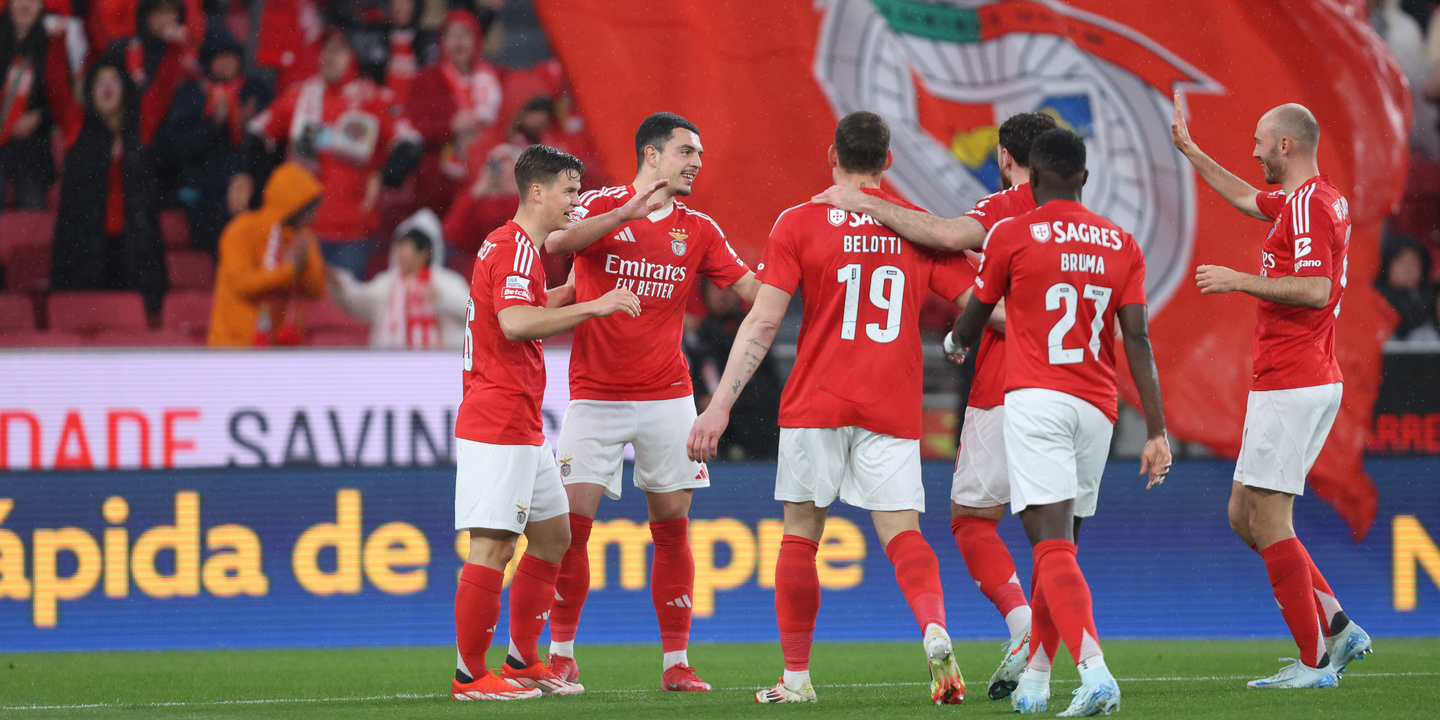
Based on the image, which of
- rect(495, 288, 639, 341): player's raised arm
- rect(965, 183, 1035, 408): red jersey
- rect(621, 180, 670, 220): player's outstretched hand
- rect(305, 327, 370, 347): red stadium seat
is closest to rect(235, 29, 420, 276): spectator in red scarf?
rect(305, 327, 370, 347): red stadium seat

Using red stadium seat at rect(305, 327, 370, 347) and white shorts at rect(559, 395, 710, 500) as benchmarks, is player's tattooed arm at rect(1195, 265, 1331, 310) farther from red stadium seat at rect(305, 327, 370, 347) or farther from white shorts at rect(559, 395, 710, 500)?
red stadium seat at rect(305, 327, 370, 347)

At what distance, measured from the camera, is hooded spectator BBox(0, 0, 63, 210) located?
381 inches

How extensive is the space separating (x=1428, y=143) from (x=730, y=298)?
207 inches

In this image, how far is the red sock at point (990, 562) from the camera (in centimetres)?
536

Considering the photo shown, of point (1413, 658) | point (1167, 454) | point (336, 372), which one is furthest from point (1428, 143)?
point (336, 372)

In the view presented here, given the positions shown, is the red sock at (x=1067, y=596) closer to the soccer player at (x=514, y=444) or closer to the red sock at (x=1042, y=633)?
the red sock at (x=1042, y=633)

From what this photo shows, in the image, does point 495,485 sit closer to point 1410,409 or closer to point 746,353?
point 746,353

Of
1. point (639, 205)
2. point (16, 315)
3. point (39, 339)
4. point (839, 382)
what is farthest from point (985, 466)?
point (16, 315)

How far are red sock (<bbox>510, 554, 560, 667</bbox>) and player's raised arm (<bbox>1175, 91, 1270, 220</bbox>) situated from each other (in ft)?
10.3

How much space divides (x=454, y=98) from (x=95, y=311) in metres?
2.84

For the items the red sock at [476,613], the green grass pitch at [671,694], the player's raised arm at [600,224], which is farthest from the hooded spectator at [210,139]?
the red sock at [476,613]

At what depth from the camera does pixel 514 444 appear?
534 centimetres

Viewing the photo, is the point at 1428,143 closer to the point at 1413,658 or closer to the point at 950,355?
the point at 1413,658

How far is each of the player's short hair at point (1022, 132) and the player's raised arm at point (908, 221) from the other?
517mm
